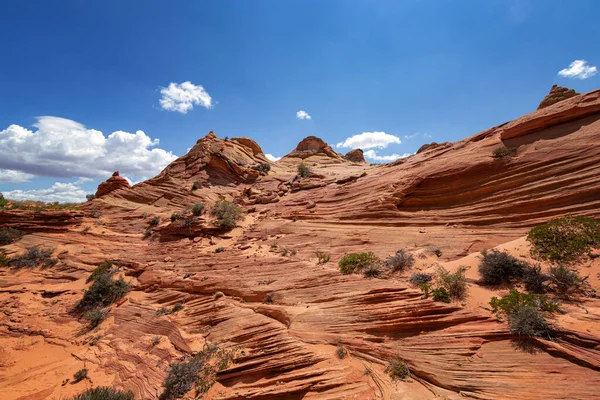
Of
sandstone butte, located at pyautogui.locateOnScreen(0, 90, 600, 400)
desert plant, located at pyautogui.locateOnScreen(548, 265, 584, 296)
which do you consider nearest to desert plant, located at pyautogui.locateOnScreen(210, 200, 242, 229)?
sandstone butte, located at pyautogui.locateOnScreen(0, 90, 600, 400)

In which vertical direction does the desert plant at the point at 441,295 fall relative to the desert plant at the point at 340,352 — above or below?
above

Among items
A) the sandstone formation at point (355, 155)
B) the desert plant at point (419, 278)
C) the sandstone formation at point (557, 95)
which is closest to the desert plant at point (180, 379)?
the desert plant at point (419, 278)

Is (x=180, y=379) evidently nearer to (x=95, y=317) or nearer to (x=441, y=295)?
(x=95, y=317)

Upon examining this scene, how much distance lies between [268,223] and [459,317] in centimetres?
1408

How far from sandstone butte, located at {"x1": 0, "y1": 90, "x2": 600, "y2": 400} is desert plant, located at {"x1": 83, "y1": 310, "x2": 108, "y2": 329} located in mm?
332

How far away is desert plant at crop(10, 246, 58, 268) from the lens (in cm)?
1570

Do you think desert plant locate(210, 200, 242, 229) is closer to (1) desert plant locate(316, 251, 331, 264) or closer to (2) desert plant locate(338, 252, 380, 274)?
(1) desert plant locate(316, 251, 331, 264)

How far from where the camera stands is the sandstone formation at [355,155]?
54.5 metres

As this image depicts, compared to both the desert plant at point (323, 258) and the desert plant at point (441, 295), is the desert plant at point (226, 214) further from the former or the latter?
the desert plant at point (441, 295)

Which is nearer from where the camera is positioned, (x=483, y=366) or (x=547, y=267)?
(x=483, y=366)

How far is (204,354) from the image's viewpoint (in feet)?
28.6

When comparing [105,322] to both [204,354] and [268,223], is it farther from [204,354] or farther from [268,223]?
[268,223]

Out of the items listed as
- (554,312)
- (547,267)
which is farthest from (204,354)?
(547,267)

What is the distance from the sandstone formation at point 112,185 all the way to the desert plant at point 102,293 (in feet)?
43.5
